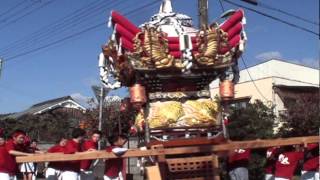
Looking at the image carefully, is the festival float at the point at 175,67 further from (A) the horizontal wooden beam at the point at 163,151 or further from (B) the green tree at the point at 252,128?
(B) the green tree at the point at 252,128

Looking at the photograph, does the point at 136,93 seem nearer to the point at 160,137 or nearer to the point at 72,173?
the point at 160,137

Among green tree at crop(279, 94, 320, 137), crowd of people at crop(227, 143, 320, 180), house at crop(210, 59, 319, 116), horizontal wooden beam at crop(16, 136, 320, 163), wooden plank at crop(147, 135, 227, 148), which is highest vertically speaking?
house at crop(210, 59, 319, 116)

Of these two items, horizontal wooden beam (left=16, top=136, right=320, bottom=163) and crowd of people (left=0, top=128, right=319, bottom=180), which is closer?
horizontal wooden beam (left=16, top=136, right=320, bottom=163)

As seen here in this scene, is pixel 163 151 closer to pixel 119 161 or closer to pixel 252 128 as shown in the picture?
pixel 119 161

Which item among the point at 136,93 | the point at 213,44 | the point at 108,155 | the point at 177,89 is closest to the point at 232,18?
the point at 213,44

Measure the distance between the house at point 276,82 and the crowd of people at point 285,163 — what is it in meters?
16.8

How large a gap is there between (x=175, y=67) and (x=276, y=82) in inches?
829

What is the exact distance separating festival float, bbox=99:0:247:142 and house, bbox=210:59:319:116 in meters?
18.4

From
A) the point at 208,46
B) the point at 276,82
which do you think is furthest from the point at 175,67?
the point at 276,82

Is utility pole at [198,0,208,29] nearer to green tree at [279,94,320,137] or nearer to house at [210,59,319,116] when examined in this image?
green tree at [279,94,320,137]

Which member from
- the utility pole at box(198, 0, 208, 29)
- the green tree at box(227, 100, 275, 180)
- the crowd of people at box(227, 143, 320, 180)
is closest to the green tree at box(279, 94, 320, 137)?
the green tree at box(227, 100, 275, 180)

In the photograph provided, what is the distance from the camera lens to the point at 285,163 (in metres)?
8.45

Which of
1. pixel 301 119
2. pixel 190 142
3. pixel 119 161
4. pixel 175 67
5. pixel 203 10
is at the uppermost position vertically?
pixel 203 10

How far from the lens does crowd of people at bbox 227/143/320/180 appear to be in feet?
27.0
